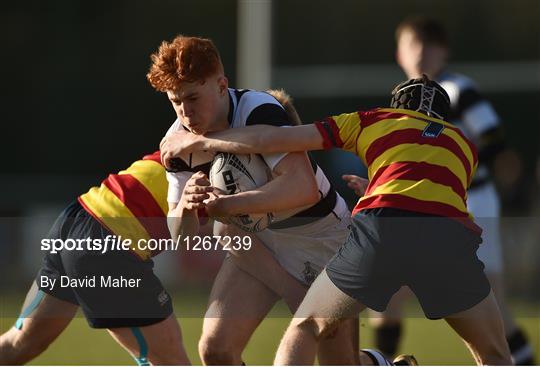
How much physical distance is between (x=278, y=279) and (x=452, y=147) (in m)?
1.05

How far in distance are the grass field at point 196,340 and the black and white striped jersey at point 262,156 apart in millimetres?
1396

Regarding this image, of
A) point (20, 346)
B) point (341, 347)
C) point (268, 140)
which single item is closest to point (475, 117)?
point (341, 347)

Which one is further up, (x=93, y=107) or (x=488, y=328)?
(x=488, y=328)

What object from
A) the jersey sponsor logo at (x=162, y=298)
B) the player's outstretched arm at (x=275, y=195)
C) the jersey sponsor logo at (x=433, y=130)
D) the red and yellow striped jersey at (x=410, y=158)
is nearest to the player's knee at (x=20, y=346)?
the jersey sponsor logo at (x=162, y=298)

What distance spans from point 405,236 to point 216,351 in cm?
111

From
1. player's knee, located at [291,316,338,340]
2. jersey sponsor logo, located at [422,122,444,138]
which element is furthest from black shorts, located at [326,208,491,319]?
jersey sponsor logo, located at [422,122,444,138]

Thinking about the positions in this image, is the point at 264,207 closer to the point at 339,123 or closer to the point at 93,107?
the point at 339,123

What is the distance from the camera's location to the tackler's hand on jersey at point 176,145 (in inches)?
183

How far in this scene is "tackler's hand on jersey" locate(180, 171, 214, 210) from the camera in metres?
4.52

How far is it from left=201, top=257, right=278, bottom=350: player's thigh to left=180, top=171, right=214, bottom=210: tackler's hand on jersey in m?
0.53

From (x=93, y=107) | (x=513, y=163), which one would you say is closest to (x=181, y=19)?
(x=93, y=107)

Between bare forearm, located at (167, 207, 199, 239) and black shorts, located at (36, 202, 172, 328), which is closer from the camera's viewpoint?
bare forearm, located at (167, 207, 199, 239)

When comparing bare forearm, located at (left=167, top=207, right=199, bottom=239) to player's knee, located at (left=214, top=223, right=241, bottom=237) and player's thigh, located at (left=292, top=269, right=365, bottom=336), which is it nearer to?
player's knee, located at (left=214, top=223, right=241, bottom=237)

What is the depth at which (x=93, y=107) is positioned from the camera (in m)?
16.9
